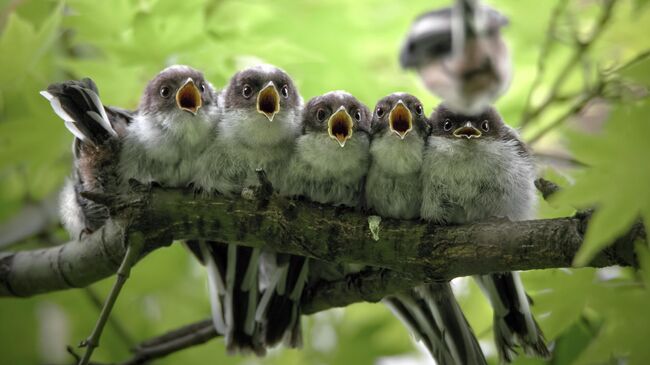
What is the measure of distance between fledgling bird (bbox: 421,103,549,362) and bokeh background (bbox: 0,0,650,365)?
114 millimetres

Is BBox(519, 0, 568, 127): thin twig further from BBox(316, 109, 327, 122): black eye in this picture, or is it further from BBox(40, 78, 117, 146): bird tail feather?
BBox(40, 78, 117, 146): bird tail feather

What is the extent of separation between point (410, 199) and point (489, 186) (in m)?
0.29

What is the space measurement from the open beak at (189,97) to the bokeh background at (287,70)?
353 mm

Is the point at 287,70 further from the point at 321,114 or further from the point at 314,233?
the point at 314,233

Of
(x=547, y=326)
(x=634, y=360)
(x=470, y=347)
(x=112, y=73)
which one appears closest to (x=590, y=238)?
(x=634, y=360)

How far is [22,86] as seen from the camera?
322 centimetres

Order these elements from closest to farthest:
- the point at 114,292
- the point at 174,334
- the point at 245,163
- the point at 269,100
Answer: the point at 114,292, the point at 245,163, the point at 269,100, the point at 174,334

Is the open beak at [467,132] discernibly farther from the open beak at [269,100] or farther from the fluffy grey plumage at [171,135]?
the fluffy grey plumage at [171,135]

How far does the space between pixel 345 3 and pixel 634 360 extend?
2.34 meters

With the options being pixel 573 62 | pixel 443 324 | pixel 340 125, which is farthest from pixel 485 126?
pixel 573 62

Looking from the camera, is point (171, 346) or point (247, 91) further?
point (171, 346)

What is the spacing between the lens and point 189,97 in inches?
116

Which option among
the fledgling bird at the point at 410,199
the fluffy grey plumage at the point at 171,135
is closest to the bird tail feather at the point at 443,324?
the fledgling bird at the point at 410,199

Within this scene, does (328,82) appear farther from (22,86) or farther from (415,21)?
(22,86)
